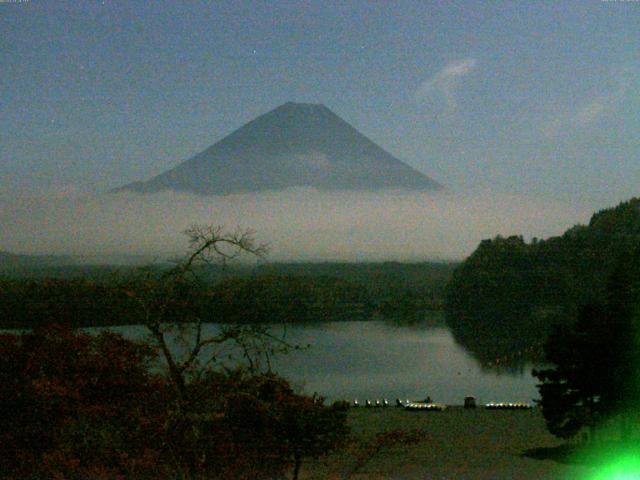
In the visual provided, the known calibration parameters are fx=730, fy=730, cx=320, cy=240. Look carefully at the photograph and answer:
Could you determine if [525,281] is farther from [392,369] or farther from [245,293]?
[245,293]

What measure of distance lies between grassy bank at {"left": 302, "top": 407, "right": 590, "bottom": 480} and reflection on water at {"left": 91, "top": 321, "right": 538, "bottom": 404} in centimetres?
254

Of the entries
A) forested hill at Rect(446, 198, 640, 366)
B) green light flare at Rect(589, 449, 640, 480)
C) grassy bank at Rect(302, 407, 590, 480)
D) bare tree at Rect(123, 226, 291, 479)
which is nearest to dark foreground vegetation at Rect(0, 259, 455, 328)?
bare tree at Rect(123, 226, 291, 479)

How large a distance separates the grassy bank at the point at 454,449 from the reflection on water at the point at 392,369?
254 cm

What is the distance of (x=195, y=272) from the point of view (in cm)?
394

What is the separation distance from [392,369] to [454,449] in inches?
618

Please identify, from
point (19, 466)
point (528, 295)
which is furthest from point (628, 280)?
point (528, 295)

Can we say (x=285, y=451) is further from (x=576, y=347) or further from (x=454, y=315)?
(x=454, y=315)

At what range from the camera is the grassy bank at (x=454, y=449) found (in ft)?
25.0

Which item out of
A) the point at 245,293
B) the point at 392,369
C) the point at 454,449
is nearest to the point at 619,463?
the point at 454,449

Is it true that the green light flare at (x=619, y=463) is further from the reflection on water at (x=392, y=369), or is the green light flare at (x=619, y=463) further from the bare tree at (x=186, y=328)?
the reflection on water at (x=392, y=369)

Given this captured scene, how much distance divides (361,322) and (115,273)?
1599 inches

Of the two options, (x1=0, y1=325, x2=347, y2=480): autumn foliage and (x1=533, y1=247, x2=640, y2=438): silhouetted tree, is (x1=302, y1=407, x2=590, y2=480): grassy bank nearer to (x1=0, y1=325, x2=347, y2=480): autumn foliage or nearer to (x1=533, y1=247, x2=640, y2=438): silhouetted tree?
(x1=533, y1=247, x2=640, y2=438): silhouetted tree

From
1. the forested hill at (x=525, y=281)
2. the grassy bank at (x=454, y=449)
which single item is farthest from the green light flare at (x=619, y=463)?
the forested hill at (x=525, y=281)

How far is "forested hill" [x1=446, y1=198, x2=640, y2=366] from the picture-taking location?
39125 mm
